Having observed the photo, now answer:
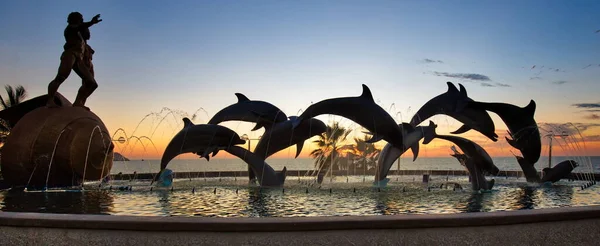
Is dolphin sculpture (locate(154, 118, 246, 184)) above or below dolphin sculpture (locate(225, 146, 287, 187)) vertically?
above

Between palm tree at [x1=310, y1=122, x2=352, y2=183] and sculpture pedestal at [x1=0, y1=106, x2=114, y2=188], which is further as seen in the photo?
palm tree at [x1=310, y1=122, x2=352, y2=183]

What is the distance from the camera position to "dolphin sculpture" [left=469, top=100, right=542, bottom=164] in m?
16.8

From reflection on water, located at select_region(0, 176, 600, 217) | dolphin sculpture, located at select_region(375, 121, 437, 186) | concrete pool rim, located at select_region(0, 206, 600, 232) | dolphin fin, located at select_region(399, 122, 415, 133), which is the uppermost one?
dolphin fin, located at select_region(399, 122, 415, 133)

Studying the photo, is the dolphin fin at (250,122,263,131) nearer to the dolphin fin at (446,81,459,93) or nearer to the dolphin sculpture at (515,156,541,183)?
the dolphin fin at (446,81,459,93)

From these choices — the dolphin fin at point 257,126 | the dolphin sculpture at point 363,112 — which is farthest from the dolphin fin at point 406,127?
the dolphin fin at point 257,126

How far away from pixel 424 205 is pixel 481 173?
4.86 m

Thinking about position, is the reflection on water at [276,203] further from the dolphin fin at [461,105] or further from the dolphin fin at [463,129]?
the dolphin fin at [463,129]

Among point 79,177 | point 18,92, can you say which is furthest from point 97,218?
point 18,92

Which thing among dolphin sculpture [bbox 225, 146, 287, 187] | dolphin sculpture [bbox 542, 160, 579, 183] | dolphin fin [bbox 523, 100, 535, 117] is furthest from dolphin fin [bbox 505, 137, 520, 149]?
dolphin sculpture [bbox 225, 146, 287, 187]

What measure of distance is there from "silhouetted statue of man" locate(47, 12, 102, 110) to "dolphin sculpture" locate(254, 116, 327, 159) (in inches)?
227

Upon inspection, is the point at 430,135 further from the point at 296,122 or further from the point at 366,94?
the point at 296,122

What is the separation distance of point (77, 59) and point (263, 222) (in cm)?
1218

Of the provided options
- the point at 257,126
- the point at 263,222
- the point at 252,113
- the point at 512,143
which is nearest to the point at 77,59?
the point at 252,113

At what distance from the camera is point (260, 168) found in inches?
632
